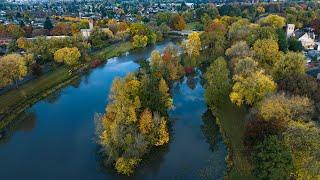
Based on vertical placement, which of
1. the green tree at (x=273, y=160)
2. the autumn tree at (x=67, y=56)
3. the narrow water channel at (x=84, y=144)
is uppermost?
the green tree at (x=273, y=160)

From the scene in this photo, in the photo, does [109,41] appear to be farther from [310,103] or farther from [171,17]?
[310,103]

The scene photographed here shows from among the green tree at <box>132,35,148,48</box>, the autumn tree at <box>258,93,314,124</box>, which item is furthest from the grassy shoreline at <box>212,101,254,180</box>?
the green tree at <box>132,35,148,48</box>

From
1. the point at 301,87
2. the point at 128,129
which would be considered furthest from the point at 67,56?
the point at 301,87

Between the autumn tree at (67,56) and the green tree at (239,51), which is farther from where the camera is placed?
the autumn tree at (67,56)

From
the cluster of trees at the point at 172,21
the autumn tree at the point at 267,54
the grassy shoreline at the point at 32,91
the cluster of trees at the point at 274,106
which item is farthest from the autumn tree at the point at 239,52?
the cluster of trees at the point at 172,21

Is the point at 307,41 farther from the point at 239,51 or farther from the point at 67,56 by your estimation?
the point at 67,56

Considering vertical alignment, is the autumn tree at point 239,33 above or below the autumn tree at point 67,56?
above

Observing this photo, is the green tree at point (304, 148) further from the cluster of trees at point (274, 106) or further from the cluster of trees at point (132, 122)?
the cluster of trees at point (132, 122)
